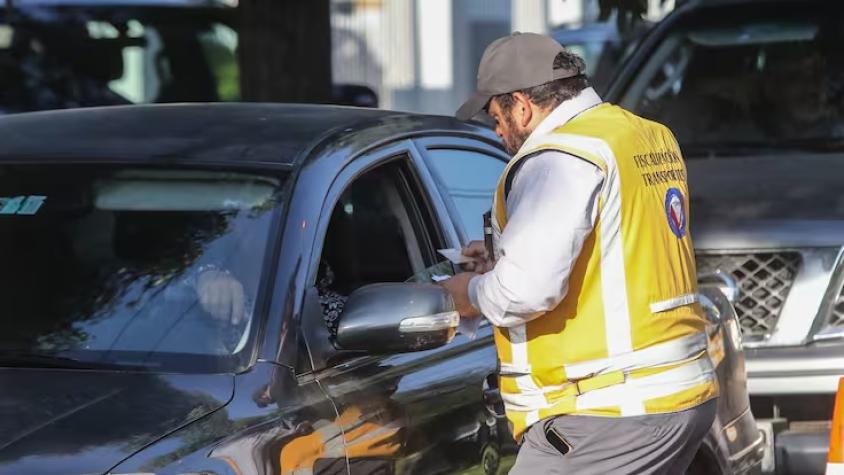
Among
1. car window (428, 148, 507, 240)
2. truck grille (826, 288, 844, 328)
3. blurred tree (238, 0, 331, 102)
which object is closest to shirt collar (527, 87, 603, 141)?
car window (428, 148, 507, 240)

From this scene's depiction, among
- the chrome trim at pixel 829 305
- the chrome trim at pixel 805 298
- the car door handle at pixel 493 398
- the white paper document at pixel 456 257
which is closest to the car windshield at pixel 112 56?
the chrome trim at pixel 805 298

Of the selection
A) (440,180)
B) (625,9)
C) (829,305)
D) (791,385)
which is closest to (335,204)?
(440,180)

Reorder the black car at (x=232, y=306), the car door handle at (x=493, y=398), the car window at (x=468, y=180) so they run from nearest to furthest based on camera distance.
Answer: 1. the black car at (x=232, y=306)
2. the car door handle at (x=493, y=398)
3. the car window at (x=468, y=180)

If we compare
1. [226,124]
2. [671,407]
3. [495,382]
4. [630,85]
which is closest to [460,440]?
[495,382]

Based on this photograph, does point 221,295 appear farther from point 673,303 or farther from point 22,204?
point 673,303

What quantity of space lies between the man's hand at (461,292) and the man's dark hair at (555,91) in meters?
0.39

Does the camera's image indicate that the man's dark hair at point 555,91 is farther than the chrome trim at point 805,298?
No

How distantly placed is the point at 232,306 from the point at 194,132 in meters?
0.69

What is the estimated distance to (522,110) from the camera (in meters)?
3.86

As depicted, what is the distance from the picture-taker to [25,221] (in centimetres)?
429

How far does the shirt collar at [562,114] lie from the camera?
3.83m

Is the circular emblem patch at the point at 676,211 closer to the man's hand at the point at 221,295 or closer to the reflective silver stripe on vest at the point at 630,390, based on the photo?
the reflective silver stripe on vest at the point at 630,390

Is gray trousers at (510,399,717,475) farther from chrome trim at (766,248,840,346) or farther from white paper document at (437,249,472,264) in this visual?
chrome trim at (766,248,840,346)

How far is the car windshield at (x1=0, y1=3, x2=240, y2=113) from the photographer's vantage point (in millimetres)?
10188
